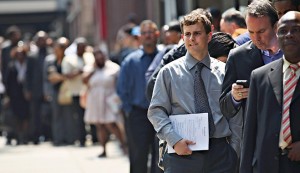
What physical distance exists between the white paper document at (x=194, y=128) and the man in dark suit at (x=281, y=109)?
1.13 meters

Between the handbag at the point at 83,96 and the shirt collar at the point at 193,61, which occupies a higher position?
the shirt collar at the point at 193,61

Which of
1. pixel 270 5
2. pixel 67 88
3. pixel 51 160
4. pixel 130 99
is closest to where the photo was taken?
pixel 270 5

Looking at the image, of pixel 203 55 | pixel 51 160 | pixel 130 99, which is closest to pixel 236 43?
pixel 203 55

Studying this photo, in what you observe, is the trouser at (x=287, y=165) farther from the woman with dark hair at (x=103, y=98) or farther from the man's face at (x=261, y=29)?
the woman with dark hair at (x=103, y=98)

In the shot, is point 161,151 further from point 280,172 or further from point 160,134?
point 280,172

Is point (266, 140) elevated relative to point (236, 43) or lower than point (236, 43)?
lower

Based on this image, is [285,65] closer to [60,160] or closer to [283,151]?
[283,151]

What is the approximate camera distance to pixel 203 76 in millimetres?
7004

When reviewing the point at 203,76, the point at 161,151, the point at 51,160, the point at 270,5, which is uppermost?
the point at 270,5

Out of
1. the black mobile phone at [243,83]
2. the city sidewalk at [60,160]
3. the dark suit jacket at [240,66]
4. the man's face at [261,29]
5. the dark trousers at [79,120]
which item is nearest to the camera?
the black mobile phone at [243,83]

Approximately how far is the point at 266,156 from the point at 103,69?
11039mm

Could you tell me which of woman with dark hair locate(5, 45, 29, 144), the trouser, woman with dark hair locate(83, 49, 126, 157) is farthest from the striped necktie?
woman with dark hair locate(5, 45, 29, 144)

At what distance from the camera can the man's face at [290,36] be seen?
18.1 ft

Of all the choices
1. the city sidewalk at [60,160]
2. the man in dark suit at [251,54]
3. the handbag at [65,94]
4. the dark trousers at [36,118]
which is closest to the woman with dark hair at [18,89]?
the dark trousers at [36,118]
